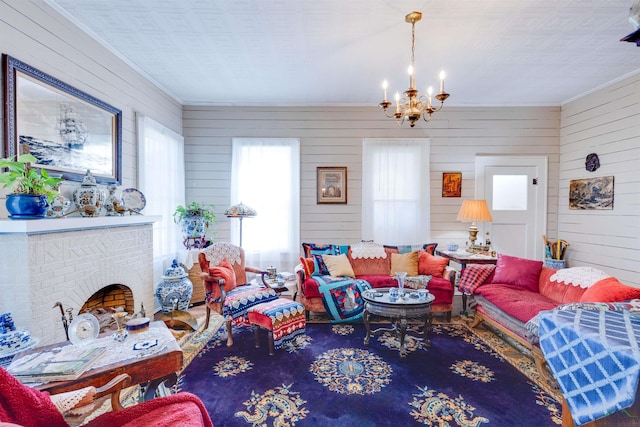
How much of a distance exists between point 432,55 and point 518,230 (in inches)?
130

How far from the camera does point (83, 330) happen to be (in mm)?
1729

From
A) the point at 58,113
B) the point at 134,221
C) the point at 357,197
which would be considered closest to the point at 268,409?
the point at 134,221

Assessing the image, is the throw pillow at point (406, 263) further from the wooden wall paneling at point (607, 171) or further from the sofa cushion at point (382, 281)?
the wooden wall paneling at point (607, 171)

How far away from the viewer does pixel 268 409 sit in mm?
2109

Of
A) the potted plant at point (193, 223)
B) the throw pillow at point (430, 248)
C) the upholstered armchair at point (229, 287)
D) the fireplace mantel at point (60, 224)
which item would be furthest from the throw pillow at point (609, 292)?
the potted plant at point (193, 223)

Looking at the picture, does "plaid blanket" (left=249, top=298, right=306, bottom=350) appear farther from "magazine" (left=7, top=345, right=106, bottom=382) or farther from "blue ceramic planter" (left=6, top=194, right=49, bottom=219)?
"blue ceramic planter" (left=6, top=194, right=49, bottom=219)

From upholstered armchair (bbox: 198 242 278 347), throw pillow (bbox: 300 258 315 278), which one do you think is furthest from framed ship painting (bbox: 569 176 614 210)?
upholstered armchair (bbox: 198 242 278 347)

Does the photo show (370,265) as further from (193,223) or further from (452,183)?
(193,223)

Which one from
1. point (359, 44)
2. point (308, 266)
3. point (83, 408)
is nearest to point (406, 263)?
point (308, 266)

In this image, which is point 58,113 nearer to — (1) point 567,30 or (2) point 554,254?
(1) point 567,30

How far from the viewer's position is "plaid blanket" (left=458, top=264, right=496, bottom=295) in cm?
362

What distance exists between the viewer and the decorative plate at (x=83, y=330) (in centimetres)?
170

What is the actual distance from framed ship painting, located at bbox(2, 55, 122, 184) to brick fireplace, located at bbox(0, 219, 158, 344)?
0.59 m

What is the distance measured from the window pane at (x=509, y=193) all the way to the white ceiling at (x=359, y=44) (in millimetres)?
1311
